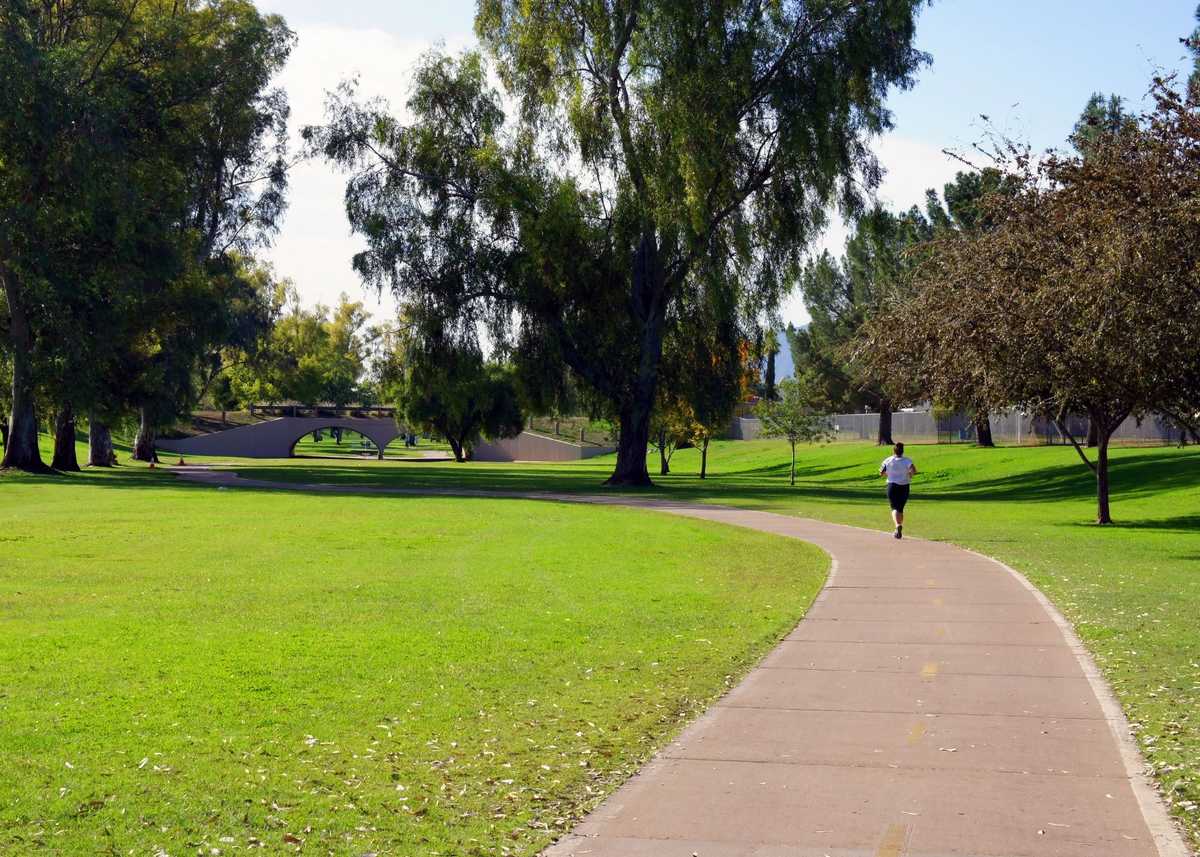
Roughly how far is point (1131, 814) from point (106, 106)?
42384 millimetres

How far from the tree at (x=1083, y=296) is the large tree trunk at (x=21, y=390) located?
2816 centimetres

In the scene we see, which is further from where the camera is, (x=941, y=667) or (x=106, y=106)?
(x=106, y=106)

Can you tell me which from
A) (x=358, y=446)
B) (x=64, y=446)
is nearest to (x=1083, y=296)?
(x=64, y=446)

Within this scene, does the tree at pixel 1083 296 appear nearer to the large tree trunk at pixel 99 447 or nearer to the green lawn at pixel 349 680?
the green lawn at pixel 349 680

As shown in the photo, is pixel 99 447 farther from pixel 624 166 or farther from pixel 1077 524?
pixel 1077 524

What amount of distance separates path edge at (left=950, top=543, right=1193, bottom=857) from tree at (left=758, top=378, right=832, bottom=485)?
1932 inches

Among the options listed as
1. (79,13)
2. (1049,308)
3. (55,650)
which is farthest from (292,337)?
(55,650)

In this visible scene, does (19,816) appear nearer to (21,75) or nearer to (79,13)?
(21,75)

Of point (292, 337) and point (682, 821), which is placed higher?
point (292, 337)

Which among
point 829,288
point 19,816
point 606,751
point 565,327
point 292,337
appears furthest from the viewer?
point 292,337

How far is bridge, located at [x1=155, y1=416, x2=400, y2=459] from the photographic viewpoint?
100 m

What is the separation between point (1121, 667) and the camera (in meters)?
10.7

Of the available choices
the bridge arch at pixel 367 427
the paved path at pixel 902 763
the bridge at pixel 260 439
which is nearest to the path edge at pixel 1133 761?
the paved path at pixel 902 763

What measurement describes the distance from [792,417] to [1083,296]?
41.0 metres
